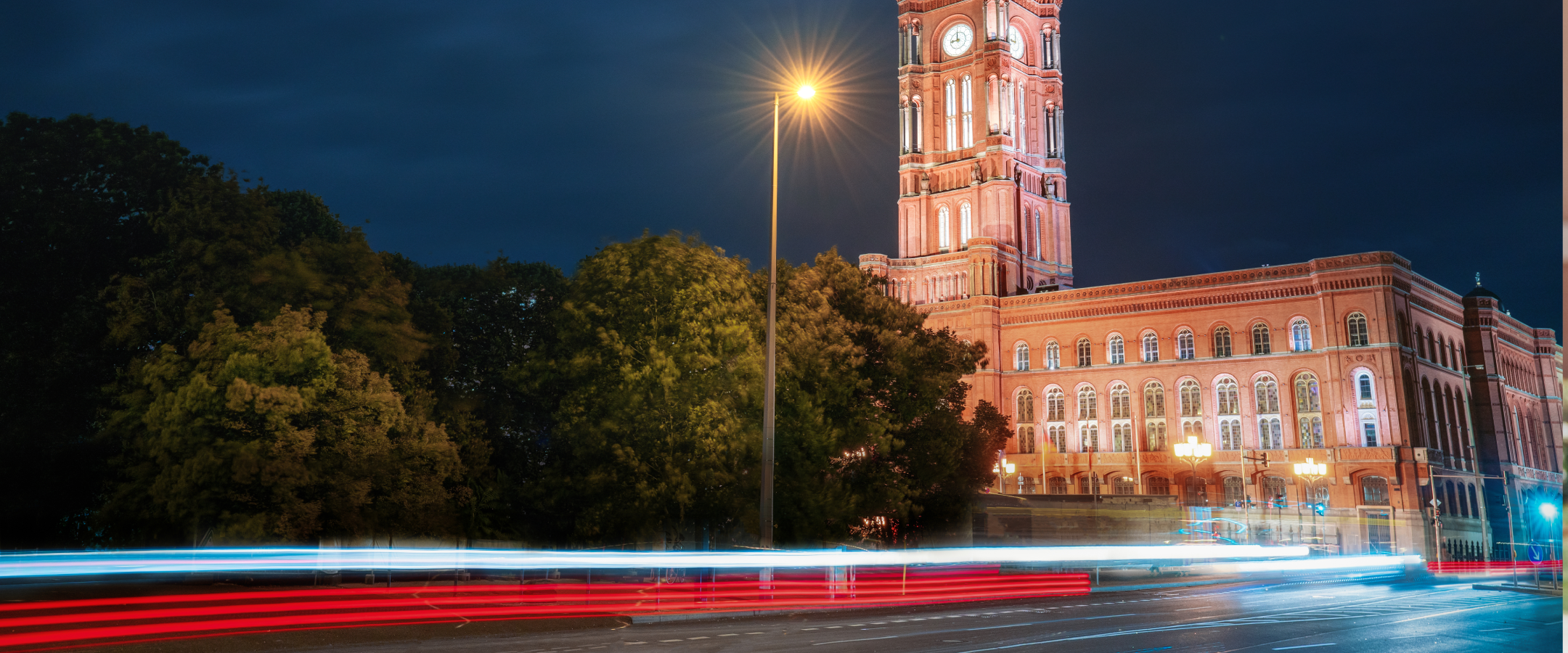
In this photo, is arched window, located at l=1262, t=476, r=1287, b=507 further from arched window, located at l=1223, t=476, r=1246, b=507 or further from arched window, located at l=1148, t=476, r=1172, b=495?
arched window, located at l=1148, t=476, r=1172, b=495

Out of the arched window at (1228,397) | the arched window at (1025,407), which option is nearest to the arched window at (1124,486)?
the arched window at (1228,397)

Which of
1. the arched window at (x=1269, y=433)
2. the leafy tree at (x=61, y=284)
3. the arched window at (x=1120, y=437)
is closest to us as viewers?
the leafy tree at (x=61, y=284)

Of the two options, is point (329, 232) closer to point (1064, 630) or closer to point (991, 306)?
point (1064, 630)

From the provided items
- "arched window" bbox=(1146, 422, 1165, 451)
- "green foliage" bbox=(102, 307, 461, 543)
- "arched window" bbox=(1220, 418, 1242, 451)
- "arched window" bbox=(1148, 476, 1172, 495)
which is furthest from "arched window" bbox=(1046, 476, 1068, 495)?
"green foliage" bbox=(102, 307, 461, 543)

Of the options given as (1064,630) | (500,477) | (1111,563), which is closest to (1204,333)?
(1111,563)

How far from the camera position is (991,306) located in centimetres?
8575

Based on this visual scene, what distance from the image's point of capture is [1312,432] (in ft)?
238

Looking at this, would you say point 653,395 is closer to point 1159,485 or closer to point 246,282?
point 246,282

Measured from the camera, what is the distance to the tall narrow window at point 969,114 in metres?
95.2

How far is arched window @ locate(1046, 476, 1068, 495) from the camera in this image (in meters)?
81.9

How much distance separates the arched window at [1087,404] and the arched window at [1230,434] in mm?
8775

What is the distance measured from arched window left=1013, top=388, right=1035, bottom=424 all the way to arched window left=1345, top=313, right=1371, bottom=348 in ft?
71.2

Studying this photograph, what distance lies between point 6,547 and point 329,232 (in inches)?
469

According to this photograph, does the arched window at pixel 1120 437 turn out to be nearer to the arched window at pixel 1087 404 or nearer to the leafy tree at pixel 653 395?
the arched window at pixel 1087 404
